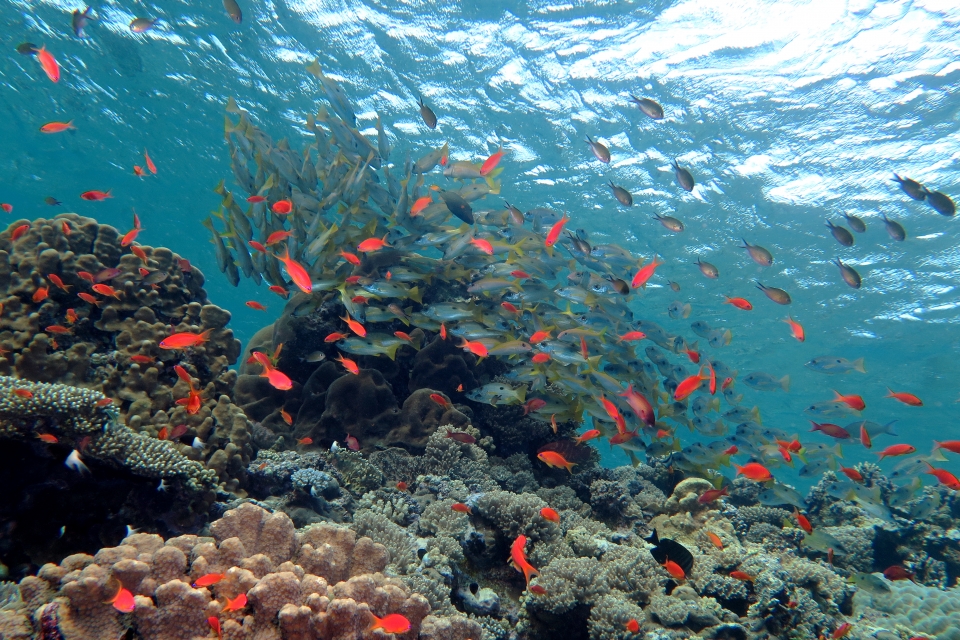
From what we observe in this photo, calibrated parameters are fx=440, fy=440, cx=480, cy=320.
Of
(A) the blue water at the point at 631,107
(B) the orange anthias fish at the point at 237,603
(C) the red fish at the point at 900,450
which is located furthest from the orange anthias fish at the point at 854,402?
(A) the blue water at the point at 631,107

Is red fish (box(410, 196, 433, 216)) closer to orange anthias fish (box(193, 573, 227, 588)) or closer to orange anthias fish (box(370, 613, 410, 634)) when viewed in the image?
orange anthias fish (box(193, 573, 227, 588))

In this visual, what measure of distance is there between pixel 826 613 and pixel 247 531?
642 centimetres

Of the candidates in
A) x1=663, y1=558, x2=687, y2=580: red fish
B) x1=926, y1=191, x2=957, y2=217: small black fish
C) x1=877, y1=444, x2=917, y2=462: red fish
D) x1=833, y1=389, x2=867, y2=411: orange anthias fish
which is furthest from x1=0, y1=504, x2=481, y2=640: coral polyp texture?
x1=926, y1=191, x2=957, y2=217: small black fish

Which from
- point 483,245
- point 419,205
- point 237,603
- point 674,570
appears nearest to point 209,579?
point 237,603

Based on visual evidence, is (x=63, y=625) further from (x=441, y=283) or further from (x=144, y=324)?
(x=441, y=283)

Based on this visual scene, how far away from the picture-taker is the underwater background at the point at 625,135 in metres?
5.45

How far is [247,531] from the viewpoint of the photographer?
3.33 meters

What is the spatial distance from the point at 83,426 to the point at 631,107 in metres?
15.9

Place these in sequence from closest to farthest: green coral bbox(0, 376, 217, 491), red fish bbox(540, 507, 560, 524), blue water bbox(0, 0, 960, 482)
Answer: green coral bbox(0, 376, 217, 491) < red fish bbox(540, 507, 560, 524) < blue water bbox(0, 0, 960, 482)

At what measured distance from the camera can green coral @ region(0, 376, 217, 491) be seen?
3369 mm

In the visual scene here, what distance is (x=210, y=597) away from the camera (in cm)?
271

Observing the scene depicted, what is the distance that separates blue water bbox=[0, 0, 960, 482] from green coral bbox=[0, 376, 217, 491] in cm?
1347

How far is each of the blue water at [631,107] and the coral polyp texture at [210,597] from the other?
47.0 feet

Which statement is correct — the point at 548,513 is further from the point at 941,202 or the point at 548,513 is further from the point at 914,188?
the point at 941,202
